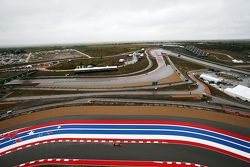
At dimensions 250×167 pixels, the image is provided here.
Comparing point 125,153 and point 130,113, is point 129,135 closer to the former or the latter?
point 125,153

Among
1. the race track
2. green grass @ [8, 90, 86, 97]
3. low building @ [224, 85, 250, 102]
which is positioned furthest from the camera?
green grass @ [8, 90, 86, 97]

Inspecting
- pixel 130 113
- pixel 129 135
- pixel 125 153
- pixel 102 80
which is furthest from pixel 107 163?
pixel 102 80

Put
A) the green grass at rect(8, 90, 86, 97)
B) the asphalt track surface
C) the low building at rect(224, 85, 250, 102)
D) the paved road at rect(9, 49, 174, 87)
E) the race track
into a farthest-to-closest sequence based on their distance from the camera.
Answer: the paved road at rect(9, 49, 174, 87)
the green grass at rect(8, 90, 86, 97)
the low building at rect(224, 85, 250, 102)
the race track
the asphalt track surface

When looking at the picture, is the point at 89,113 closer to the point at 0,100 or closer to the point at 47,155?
the point at 47,155

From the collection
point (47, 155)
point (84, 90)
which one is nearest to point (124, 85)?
point (84, 90)

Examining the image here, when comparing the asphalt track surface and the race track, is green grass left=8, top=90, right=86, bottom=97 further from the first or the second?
the asphalt track surface

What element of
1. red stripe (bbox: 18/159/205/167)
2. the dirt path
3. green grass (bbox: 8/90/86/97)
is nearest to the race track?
the dirt path
